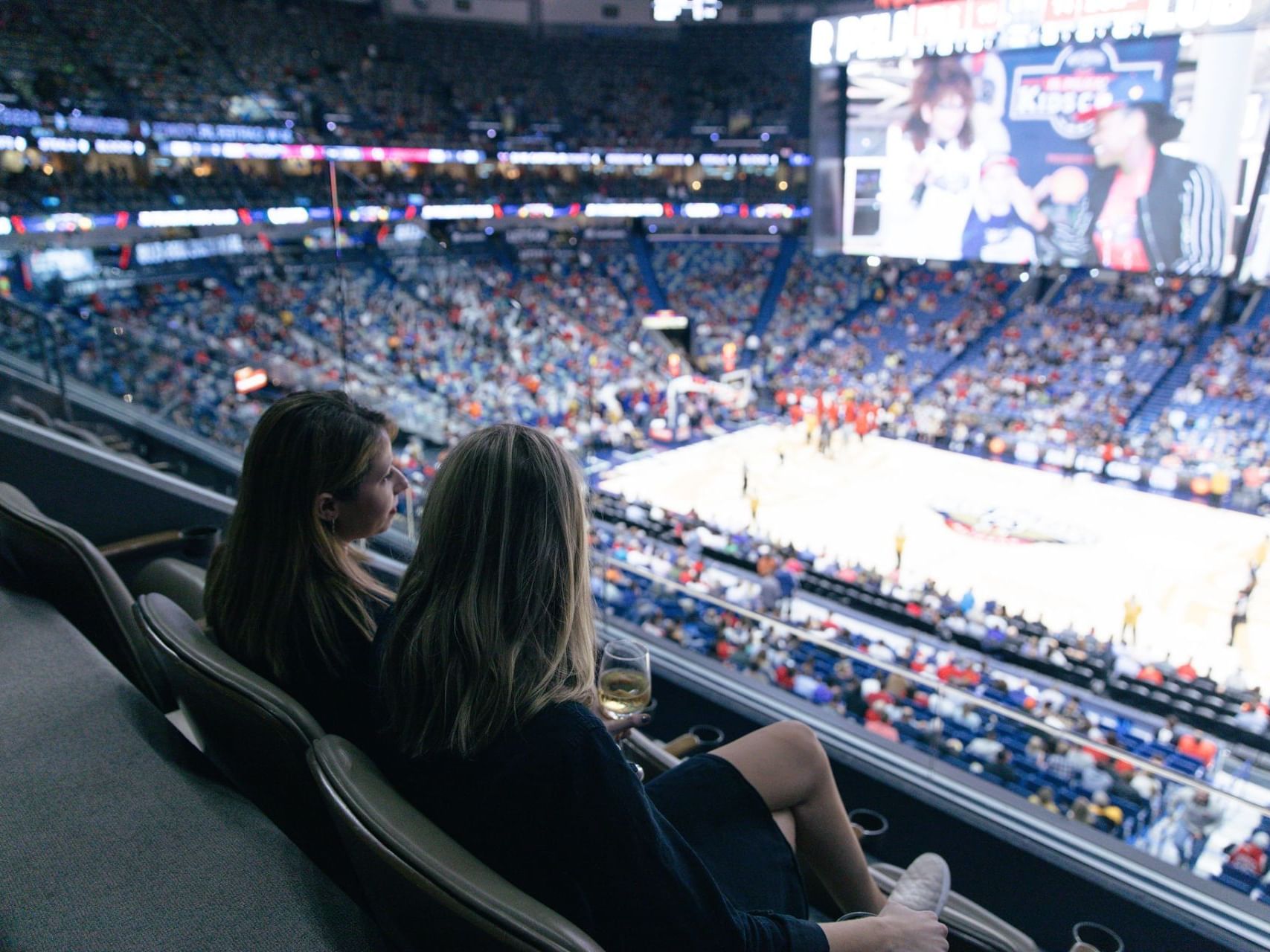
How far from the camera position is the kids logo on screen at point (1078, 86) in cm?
1103

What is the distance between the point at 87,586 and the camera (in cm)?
170

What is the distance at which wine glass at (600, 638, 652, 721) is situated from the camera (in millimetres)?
1611

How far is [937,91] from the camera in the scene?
12.7 metres

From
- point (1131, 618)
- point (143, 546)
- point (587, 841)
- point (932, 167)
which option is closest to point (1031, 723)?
point (587, 841)

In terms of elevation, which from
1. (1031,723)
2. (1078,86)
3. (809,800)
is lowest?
(1031,723)

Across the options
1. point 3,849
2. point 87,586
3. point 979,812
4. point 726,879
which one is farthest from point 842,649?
point 3,849

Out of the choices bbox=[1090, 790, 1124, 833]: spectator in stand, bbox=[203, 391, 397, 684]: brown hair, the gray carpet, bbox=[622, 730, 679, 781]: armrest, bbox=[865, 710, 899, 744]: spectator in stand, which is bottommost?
bbox=[1090, 790, 1124, 833]: spectator in stand

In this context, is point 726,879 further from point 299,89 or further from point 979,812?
point 299,89

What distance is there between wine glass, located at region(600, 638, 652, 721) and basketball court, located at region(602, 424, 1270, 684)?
297 inches

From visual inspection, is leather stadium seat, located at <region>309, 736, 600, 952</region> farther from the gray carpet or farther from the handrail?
the handrail

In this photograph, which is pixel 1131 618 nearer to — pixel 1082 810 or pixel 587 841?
pixel 1082 810

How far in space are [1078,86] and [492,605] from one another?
41.9 ft

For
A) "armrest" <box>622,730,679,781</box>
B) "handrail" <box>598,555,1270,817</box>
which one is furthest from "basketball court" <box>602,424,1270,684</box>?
"armrest" <box>622,730,679,781</box>

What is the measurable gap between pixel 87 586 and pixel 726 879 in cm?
122
